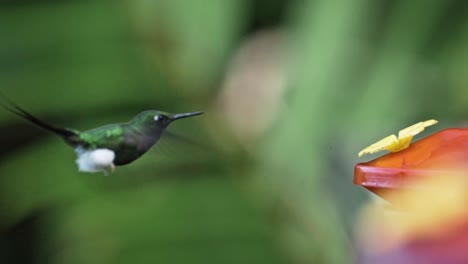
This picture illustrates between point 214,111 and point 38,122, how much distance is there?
2.14 ft

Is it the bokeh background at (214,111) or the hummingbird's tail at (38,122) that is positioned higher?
the bokeh background at (214,111)

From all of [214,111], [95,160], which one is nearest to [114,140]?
[95,160]

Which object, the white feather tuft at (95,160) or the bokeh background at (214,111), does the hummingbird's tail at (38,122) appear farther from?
the bokeh background at (214,111)

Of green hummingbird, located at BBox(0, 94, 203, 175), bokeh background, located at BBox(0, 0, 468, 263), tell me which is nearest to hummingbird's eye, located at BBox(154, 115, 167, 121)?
green hummingbird, located at BBox(0, 94, 203, 175)

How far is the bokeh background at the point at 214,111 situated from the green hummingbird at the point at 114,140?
0.45 m

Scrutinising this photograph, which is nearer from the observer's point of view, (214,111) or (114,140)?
(114,140)

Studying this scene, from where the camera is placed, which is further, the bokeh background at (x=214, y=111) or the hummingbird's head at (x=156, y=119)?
the bokeh background at (x=214, y=111)

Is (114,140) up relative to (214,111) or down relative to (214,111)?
down

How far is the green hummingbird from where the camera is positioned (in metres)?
0.56

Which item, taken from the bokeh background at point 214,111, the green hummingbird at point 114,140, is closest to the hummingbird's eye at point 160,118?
the green hummingbird at point 114,140

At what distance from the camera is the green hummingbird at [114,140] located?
1.84 feet

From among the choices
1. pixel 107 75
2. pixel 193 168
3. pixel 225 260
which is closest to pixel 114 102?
pixel 107 75

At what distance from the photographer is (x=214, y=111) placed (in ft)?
3.85

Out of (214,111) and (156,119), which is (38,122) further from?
(214,111)
